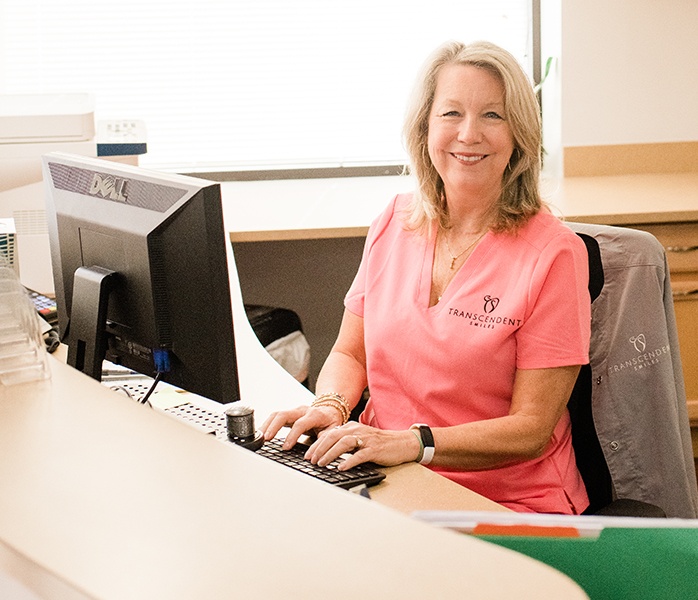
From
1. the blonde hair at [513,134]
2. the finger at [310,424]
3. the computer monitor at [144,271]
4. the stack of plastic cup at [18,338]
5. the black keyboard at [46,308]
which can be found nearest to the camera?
the stack of plastic cup at [18,338]

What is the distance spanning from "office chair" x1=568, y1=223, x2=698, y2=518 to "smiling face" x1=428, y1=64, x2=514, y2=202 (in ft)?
0.78

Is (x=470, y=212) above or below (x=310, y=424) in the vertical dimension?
above

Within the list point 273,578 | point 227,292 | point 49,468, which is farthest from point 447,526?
point 227,292

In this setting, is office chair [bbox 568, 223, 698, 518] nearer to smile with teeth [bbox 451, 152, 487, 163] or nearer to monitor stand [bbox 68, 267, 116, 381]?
smile with teeth [bbox 451, 152, 487, 163]

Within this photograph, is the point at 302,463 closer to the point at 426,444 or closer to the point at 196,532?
the point at 426,444

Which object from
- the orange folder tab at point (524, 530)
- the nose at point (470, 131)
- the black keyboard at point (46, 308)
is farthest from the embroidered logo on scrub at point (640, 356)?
the black keyboard at point (46, 308)

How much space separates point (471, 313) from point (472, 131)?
1.15 feet

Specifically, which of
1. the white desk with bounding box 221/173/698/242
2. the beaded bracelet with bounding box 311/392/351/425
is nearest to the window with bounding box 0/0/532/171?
the white desk with bounding box 221/173/698/242

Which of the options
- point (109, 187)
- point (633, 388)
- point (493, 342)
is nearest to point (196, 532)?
point (109, 187)

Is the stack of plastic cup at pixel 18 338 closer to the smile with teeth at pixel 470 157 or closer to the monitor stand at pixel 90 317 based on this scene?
the monitor stand at pixel 90 317

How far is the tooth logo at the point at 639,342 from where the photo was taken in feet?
5.22

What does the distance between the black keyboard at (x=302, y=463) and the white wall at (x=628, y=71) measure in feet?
6.77

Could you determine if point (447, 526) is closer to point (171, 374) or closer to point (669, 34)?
point (171, 374)

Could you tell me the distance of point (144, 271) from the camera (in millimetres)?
1365
